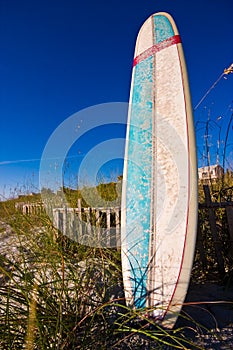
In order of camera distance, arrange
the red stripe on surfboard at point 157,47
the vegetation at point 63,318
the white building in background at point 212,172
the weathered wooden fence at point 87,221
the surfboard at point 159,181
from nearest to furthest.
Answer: the vegetation at point 63,318
the surfboard at point 159,181
the red stripe on surfboard at point 157,47
the weathered wooden fence at point 87,221
the white building in background at point 212,172

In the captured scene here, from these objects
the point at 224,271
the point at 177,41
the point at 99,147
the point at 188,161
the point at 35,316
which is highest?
the point at 177,41

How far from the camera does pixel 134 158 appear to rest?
1.85m

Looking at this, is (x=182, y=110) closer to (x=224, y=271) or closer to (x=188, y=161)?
(x=188, y=161)

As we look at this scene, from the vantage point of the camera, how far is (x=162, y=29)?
2008 millimetres

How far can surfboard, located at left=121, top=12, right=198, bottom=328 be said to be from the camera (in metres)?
1.50

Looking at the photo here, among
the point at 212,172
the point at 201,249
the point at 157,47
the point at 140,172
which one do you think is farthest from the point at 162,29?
the point at 201,249

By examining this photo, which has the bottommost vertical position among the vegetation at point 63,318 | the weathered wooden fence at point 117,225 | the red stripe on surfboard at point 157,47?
the vegetation at point 63,318

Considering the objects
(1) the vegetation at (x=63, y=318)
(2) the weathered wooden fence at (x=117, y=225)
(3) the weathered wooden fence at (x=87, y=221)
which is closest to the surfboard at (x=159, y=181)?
(1) the vegetation at (x=63, y=318)

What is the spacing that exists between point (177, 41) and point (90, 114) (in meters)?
0.88

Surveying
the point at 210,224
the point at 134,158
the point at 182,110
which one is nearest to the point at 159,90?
the point at 182,110

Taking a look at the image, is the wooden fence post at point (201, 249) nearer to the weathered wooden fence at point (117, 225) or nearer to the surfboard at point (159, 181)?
the weathered wooden fence at point (117, 225)

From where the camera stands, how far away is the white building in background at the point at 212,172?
8.70 feet

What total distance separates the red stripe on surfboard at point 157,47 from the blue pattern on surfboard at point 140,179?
46mm

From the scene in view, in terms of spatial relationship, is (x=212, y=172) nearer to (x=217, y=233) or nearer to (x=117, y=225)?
(x=217, y=233)
